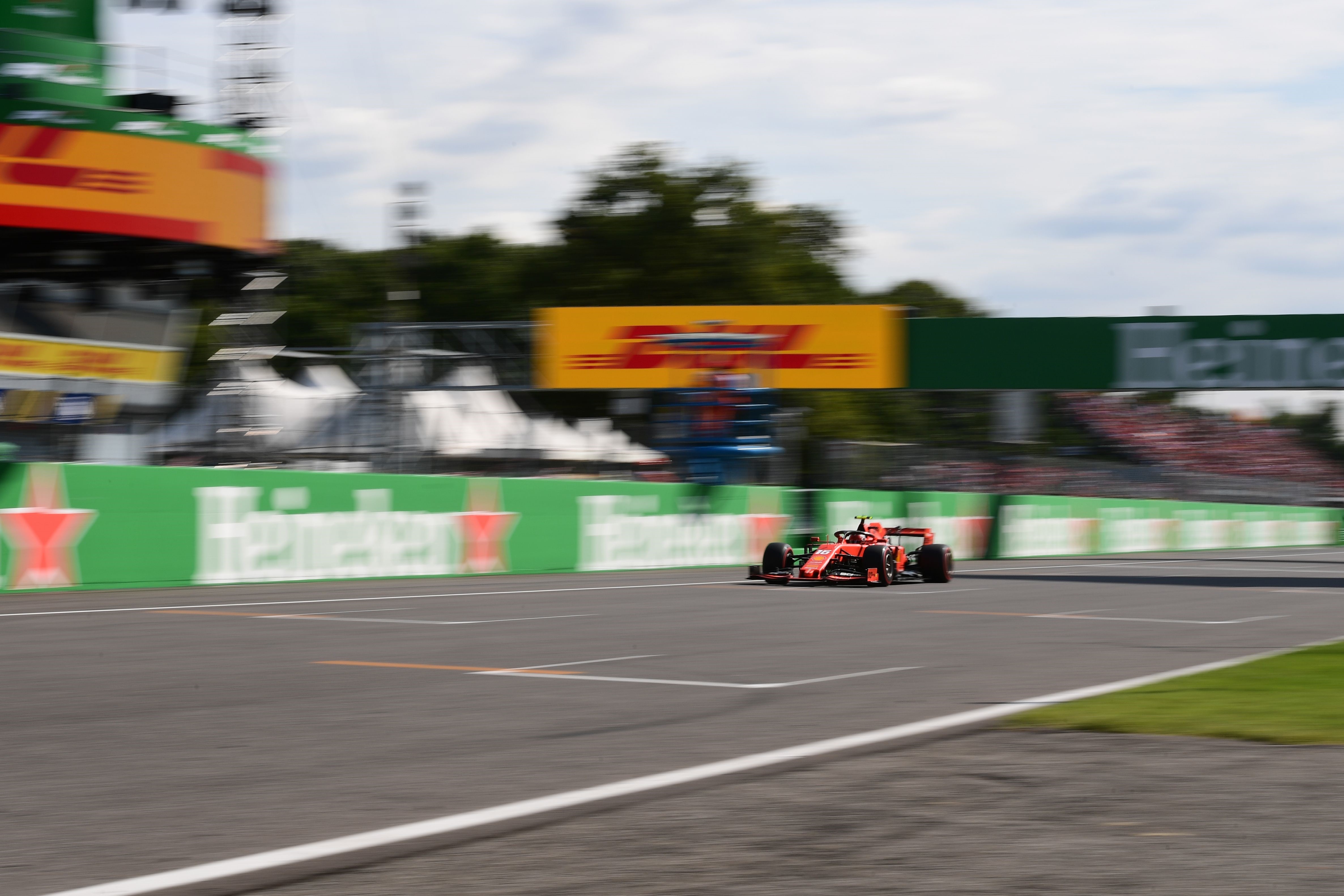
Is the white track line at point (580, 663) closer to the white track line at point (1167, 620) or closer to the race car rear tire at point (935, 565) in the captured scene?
the white track line at point (1167, 620)

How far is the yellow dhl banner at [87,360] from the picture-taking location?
4219cm

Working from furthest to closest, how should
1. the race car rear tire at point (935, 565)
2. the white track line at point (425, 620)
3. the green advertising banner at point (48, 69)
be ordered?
the green advertising banner at point (48, 69) < the race car rear tire at point (935, 565) < the white track line at point (425, 620)

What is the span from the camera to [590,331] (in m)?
40.8

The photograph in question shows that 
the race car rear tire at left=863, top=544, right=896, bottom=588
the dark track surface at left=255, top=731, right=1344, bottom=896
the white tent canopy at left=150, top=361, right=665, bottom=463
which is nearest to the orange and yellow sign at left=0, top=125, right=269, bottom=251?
the white tent canopy at left=150, top=361, right=665, bottom=463

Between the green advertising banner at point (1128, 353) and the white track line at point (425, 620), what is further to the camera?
the green advertising banner at point (1128, 353)

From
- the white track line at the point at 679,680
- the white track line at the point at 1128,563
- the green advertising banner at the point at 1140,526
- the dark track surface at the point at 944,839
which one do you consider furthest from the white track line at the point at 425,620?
the green advertising banner at the point at 1140,526

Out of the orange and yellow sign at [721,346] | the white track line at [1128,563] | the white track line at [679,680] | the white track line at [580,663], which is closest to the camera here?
the white track line at [679,680]

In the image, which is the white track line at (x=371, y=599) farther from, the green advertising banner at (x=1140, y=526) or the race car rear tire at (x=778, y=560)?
the green advertising banner at (x=1140, y=526)

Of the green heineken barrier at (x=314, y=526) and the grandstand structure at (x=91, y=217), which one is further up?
the grandstand structure at (x=91, y=217)

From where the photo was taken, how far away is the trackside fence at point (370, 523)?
16.1 metres

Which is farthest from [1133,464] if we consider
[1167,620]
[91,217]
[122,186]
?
[1167,620]

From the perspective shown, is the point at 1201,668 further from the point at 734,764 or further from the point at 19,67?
the point at 19,67

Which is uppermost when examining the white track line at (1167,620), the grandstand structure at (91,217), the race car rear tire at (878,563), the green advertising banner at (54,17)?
the green advertising banner at (54,17)

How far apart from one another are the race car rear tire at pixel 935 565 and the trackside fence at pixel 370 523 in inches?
206
